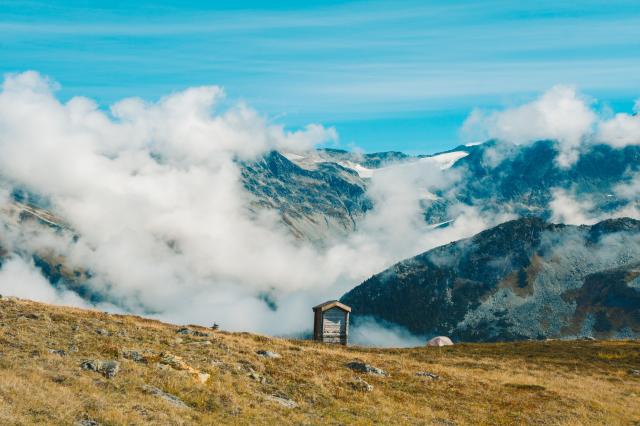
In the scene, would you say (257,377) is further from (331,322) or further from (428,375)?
(331,322)

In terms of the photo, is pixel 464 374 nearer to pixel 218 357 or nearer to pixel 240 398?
pixel 218 357

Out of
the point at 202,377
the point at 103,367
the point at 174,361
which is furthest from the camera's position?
the point at 174,361

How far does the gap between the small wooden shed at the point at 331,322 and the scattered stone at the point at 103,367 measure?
41879 millimetres

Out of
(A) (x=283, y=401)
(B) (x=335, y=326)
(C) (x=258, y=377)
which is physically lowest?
(A) (x=283, y=401)

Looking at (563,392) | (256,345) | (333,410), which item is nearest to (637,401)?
(563,392)

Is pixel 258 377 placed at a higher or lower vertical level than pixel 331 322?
lower

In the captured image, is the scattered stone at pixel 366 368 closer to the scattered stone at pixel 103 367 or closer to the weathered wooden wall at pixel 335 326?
the scattered stone at pixel 103 367

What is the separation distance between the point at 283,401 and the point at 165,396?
18.4 feet

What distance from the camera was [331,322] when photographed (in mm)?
69875

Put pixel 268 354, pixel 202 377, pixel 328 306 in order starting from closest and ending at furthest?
pixel 202 377 < pixel 268 354 < pixel 328 306

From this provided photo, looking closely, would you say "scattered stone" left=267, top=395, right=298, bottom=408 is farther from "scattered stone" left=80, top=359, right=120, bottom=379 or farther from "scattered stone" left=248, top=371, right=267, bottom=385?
"scattered stone" left=80, top=359, right=120, bottom=379

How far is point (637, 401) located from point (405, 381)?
49.0ft

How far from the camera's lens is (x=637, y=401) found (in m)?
39.4

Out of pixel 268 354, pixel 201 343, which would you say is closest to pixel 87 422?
pixel 201 343
